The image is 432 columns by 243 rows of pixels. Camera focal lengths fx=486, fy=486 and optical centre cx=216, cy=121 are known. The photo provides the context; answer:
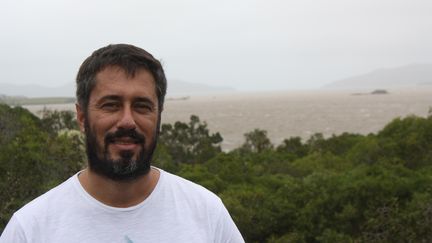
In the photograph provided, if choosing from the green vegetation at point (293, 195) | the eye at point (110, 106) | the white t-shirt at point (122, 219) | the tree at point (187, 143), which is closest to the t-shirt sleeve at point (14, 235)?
the white t-shirt at point (122, 219)

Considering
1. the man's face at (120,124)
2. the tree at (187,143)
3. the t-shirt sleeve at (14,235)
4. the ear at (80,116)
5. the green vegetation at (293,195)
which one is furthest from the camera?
the tree at (187,143)

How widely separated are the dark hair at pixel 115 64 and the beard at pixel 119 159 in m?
0.15

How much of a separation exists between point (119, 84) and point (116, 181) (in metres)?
0.42

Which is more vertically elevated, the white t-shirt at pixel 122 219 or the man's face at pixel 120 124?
the man's face at pixel 120 124

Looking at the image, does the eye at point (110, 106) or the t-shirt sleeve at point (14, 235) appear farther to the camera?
the eye at point (110, 106)

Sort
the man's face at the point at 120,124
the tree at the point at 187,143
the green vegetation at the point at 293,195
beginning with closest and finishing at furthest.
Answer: the man's face at the point at 120,124 → the green vegetation at the point at 293,195 → the tree at the point at 187,143

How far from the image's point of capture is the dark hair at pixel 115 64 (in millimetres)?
2117

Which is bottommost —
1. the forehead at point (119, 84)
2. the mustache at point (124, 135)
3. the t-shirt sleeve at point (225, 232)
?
the t-shirt sleeve at point (225, 232)

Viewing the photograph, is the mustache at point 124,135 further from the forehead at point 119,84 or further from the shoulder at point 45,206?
the shoulder at point 45,206

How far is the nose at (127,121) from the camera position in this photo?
204 centimetres

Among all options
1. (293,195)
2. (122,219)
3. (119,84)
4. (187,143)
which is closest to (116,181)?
(122,219)

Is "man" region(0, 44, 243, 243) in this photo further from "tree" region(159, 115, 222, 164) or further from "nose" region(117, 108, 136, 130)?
"tree" region(159, 115, 222, 164)

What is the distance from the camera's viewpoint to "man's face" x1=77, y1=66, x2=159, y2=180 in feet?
6.79

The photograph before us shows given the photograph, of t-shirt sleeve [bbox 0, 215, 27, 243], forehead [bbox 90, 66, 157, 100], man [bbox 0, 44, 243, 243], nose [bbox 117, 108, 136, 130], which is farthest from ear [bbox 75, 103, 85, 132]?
t-shirt sleeve [bbox 0, 215, 27, 243]
